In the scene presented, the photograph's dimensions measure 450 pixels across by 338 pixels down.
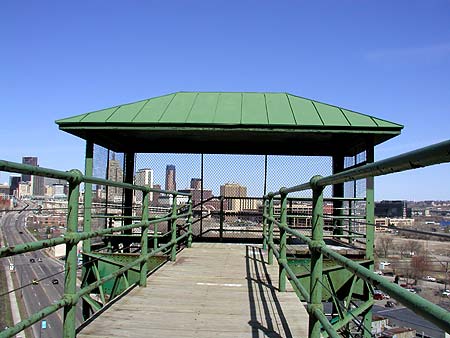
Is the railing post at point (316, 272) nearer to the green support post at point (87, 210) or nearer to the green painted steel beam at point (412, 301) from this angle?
the green painted steel beam at point (412, 301)

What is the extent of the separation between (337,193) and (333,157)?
0.97 m

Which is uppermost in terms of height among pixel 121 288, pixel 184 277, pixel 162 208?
pixel 162 208

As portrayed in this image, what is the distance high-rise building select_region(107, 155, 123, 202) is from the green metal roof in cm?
46

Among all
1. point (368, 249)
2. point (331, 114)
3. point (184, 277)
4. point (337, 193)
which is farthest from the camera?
point (337, 193)

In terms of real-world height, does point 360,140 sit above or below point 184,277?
above

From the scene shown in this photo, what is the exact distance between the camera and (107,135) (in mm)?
9664

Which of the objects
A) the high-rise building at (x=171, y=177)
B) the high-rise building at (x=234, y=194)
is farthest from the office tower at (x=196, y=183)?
the high-rise building at (x=234, y=194)

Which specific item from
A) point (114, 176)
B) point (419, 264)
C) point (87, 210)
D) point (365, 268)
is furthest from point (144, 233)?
point (114, 176)

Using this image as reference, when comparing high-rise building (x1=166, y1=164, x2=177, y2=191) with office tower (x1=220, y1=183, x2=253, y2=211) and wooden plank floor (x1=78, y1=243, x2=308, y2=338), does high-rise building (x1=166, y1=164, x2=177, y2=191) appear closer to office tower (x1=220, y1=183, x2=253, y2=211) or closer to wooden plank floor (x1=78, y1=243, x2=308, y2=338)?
office tower (x1=220, y1=183, x2=253, y2=211)

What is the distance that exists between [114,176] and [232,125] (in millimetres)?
3714

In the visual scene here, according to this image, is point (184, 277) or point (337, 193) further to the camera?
point (337, 193)

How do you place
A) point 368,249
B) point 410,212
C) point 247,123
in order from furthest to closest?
point 247,123 → point 368,249 → point 410,212

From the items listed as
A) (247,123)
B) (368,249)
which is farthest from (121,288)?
(368,249)

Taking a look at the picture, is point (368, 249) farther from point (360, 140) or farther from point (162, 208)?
point (162, 208)
